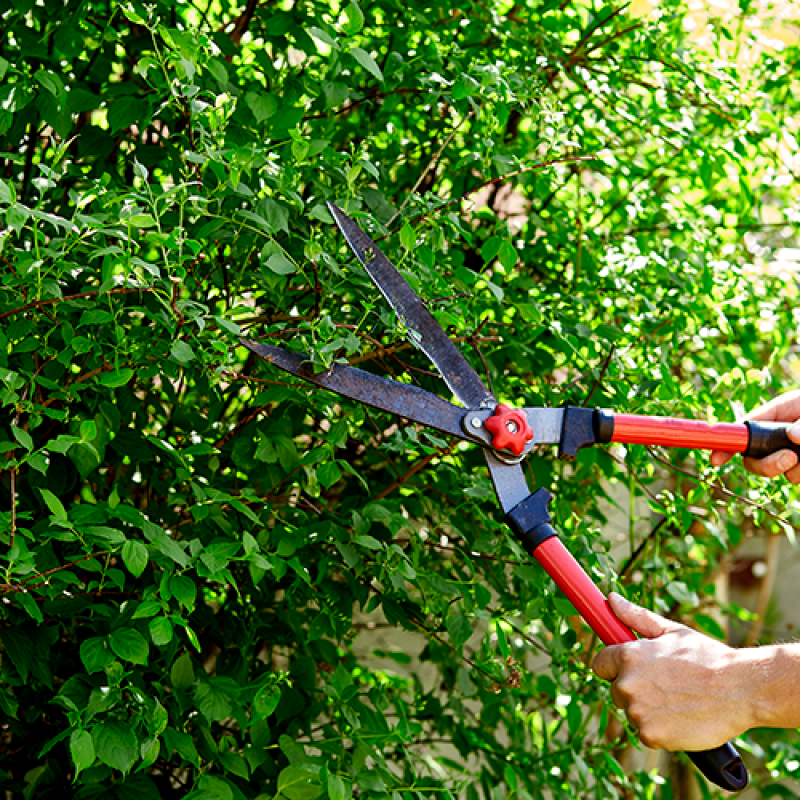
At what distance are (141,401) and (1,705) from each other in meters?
0.64

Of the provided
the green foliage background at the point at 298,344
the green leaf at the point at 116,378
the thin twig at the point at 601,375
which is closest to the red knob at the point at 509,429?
the green foliage background at the point at 298,344

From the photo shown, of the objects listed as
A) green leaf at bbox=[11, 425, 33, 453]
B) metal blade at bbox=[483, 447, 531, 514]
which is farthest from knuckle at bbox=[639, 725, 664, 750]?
green leaf at bbox=[11, 425, 33, 453]

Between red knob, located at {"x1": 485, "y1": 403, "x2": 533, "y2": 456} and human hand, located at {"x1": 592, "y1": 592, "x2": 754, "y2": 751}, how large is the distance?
398 mm

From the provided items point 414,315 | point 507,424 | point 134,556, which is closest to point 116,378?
point 134,556

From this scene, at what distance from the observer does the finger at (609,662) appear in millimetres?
1283

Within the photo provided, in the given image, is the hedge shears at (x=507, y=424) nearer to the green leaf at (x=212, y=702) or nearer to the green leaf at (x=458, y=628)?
the green leaf at (x=458, y=628)

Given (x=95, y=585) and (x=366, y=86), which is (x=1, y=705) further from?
(x=366, y=86)

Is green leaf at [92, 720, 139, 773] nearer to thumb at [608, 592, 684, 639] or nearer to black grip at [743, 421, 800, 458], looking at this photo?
thumb at [608, 592, 684, 639]

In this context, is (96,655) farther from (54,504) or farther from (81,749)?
(54,504)

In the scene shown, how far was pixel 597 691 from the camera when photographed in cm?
209

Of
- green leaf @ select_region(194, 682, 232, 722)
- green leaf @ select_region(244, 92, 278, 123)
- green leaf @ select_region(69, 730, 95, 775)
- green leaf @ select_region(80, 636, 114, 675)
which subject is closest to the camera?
green leaf @ select_region(69, 730, 95, 775)

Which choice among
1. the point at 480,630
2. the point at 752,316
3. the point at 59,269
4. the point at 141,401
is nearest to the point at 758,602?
the point at 480,630

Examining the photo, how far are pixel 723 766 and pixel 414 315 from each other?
2.85ft

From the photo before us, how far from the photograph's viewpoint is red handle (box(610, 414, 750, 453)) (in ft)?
4.91
